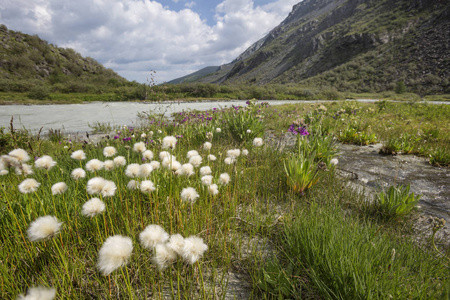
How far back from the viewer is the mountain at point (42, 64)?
32469 mm

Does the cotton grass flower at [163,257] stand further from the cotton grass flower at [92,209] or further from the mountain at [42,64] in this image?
the mountain at [42,64]

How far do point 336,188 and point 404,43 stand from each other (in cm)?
6277

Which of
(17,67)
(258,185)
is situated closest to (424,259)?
(258,185)

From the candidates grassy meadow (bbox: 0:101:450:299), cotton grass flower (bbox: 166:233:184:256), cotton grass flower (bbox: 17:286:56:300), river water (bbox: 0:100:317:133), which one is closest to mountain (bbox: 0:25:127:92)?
river water (bbox: 0:100:317:133)

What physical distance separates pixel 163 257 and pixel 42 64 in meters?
51.8

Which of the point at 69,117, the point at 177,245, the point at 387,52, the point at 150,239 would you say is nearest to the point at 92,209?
the point at 150,239

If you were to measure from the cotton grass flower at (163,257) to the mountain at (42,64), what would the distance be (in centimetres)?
3292

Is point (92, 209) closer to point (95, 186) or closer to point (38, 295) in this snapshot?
point (95, 186)

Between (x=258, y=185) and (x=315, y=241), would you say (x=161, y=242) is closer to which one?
(x=315, y=241)

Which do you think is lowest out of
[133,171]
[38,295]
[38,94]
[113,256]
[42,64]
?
[38,295]

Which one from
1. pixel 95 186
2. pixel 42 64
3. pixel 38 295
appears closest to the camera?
pixel 38 295

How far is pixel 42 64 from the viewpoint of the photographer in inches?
1457

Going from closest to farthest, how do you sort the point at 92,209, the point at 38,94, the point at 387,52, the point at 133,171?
the point at 92,209 → the point at 133,171 → the point at 38,94 → the point at 387,52

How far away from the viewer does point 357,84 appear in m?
44.0
